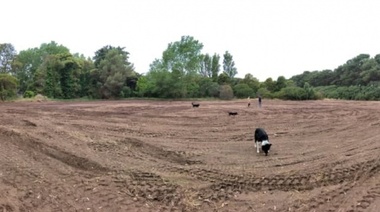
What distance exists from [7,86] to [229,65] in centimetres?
5156

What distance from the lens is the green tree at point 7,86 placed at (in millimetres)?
48475

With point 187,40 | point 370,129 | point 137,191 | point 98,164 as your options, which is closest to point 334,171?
point 137,191

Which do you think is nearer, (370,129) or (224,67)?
(370,129)

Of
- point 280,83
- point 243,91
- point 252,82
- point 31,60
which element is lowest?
point 243,91

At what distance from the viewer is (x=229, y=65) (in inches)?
3546

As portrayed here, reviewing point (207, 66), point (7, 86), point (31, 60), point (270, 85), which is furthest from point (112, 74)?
point (31, 60)

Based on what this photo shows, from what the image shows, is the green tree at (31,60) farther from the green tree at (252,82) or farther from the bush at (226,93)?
the green tree at (252,82)

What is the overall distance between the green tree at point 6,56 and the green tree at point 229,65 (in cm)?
4343

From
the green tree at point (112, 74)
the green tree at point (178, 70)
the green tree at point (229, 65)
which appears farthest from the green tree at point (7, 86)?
the green tree at point (229, 65)

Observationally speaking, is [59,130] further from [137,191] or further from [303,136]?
[303,136]

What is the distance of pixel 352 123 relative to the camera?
2211cm

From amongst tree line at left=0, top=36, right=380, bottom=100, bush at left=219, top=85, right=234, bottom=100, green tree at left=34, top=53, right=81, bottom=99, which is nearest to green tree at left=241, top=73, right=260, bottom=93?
tree line at left=0, top=36, right=380, bottom=100

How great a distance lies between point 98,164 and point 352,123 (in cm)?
1601

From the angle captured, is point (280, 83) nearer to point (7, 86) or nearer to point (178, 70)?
point (178, 70)
